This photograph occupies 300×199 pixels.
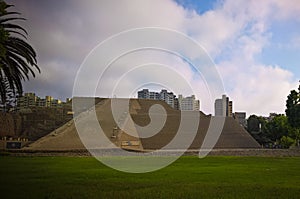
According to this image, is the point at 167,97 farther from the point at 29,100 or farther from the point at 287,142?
the point at 29,100

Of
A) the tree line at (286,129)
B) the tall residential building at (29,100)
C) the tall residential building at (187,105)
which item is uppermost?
the tall residential building at (29,100)

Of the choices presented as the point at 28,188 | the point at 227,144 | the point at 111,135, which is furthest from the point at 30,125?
the point at 28,188

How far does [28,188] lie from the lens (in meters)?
14.7

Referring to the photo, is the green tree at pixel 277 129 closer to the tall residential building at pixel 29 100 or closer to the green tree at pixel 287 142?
the green tree at pixel 287 142

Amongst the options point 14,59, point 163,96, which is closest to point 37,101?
point 163,96

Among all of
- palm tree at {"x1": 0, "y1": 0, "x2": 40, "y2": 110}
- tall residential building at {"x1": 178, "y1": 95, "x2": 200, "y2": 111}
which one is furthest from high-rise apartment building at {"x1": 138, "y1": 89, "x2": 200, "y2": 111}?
palm tree at {"x1": 0, "y1": 0, "x2": 40, "y2": 110}

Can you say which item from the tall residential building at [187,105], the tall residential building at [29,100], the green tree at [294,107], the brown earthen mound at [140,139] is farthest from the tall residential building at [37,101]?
the green tree at [294,107]

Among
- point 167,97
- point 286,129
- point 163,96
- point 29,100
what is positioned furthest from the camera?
point 29,100

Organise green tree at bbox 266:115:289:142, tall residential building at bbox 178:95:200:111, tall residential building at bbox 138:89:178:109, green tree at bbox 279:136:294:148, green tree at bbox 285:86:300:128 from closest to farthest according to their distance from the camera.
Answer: green tree at bbox 285:86:300:128
green tree at bbox 279:136:294:148
tall residential building at bbox 178:95:200:111
green tree at bbox 266:115:289:142
tall residential building at bbox 138:89:178:109

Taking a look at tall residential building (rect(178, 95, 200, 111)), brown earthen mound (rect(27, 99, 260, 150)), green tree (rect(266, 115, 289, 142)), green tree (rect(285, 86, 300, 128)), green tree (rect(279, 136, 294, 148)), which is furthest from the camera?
green tree (rect(266, 115, 289, 142))

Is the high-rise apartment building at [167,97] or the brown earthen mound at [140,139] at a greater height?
the high-rise apartment building at [167,97]

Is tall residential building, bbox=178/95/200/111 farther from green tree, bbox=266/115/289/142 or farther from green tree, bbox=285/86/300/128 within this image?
green tree, bbox=266/115/289/142

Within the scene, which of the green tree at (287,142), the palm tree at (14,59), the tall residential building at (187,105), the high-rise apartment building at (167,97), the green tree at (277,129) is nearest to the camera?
the palm tree at (14,59)

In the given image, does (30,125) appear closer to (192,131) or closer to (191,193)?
(192,131)
